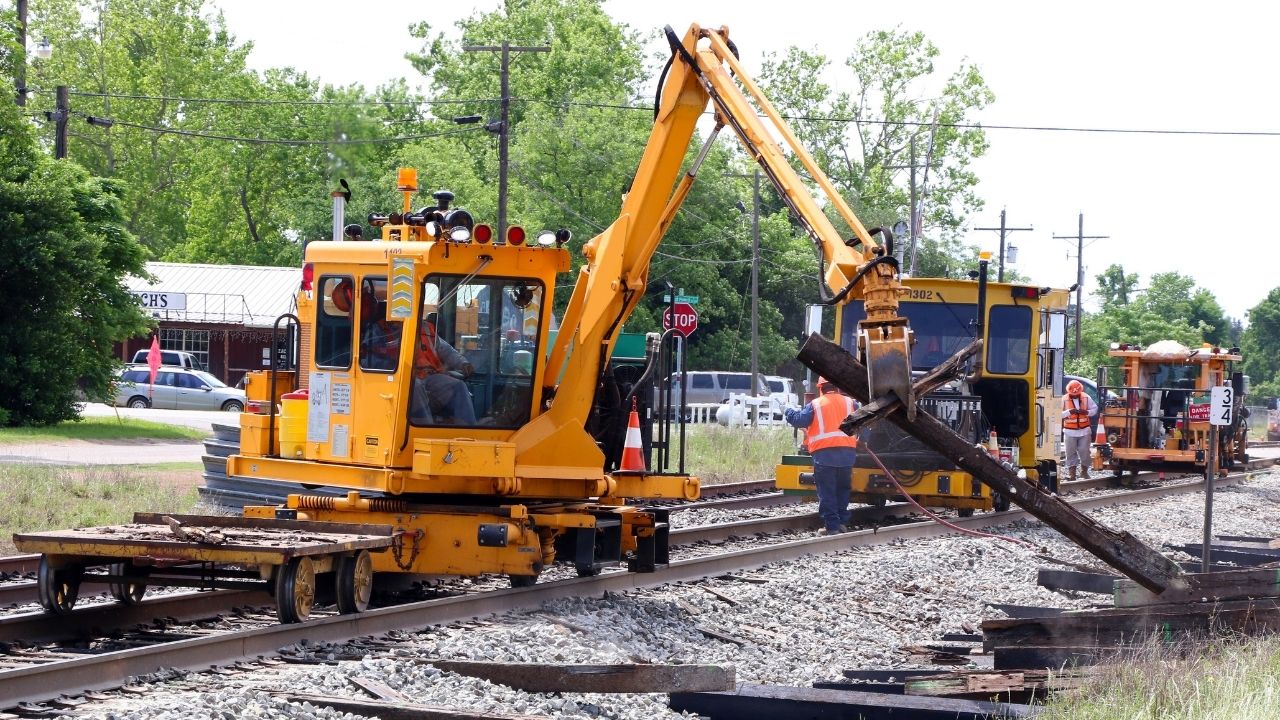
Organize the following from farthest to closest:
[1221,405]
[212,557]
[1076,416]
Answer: [1076,416], [1221,405], [212,557]

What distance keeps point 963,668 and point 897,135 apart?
58.6 meters

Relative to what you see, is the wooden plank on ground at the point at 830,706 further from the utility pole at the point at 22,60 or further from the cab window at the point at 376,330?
the utility pole at the point at 22,60

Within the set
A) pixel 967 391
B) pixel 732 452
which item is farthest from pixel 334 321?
pixel 732 452

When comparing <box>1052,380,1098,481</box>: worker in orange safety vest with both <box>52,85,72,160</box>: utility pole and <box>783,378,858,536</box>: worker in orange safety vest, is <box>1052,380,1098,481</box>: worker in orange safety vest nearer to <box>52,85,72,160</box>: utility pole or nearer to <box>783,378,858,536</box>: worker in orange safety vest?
<box>783,378,858,536</box>: worker in orange safety vest

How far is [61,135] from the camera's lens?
31.5m

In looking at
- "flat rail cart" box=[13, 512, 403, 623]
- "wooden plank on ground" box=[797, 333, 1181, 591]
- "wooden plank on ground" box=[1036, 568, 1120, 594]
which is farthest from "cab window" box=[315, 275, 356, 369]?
"wooden plank on ground" box=[1036, 568, 1120, 594]

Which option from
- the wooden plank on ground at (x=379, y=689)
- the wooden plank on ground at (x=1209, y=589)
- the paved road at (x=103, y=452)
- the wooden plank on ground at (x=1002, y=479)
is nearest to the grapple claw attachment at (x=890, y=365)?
the wooden plank on ground at (x=1002, y=479)

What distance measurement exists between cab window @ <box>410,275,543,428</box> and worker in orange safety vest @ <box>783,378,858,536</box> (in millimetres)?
5464

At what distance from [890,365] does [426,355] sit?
3749 mm

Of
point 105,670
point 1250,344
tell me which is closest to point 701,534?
point 105,670

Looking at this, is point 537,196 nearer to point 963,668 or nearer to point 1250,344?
point 963,668

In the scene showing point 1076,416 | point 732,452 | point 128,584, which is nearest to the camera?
point 128,584

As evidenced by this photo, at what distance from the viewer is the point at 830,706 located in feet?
23.5

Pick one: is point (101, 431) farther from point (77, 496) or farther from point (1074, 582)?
point (1074, 582)
